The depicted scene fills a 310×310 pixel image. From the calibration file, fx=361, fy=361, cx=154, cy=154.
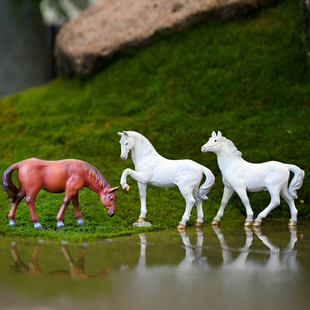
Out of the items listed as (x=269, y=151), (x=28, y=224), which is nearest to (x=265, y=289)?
(x=28, y=224)

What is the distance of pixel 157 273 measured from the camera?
2422 mm

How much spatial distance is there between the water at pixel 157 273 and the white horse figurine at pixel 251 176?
2.36ft

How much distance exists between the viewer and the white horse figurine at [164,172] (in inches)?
157

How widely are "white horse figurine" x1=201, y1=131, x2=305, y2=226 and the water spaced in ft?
2.36

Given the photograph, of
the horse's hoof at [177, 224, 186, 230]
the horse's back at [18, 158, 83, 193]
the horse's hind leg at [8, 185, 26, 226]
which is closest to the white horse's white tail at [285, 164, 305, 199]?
the horse's hoof at [177, 224, 186, 230]

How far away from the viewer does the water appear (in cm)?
203

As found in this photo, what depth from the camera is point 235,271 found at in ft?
8.02

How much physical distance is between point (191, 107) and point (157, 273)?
4711 mm

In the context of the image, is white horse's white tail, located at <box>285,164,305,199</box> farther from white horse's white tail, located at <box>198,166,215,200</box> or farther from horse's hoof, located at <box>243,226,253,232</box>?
white horse's white tail, located at <box>198,166,215,200</box>

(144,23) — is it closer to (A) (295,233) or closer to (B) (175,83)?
(B) (175,83)

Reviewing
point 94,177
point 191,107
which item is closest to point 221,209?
point 94,177

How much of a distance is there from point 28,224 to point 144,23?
5.29 m

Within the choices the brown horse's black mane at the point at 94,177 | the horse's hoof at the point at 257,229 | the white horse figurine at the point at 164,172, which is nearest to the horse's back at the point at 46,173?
the brown horse's black mane at the point at 94,177

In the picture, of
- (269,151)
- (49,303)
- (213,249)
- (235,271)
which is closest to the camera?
(49,303)
